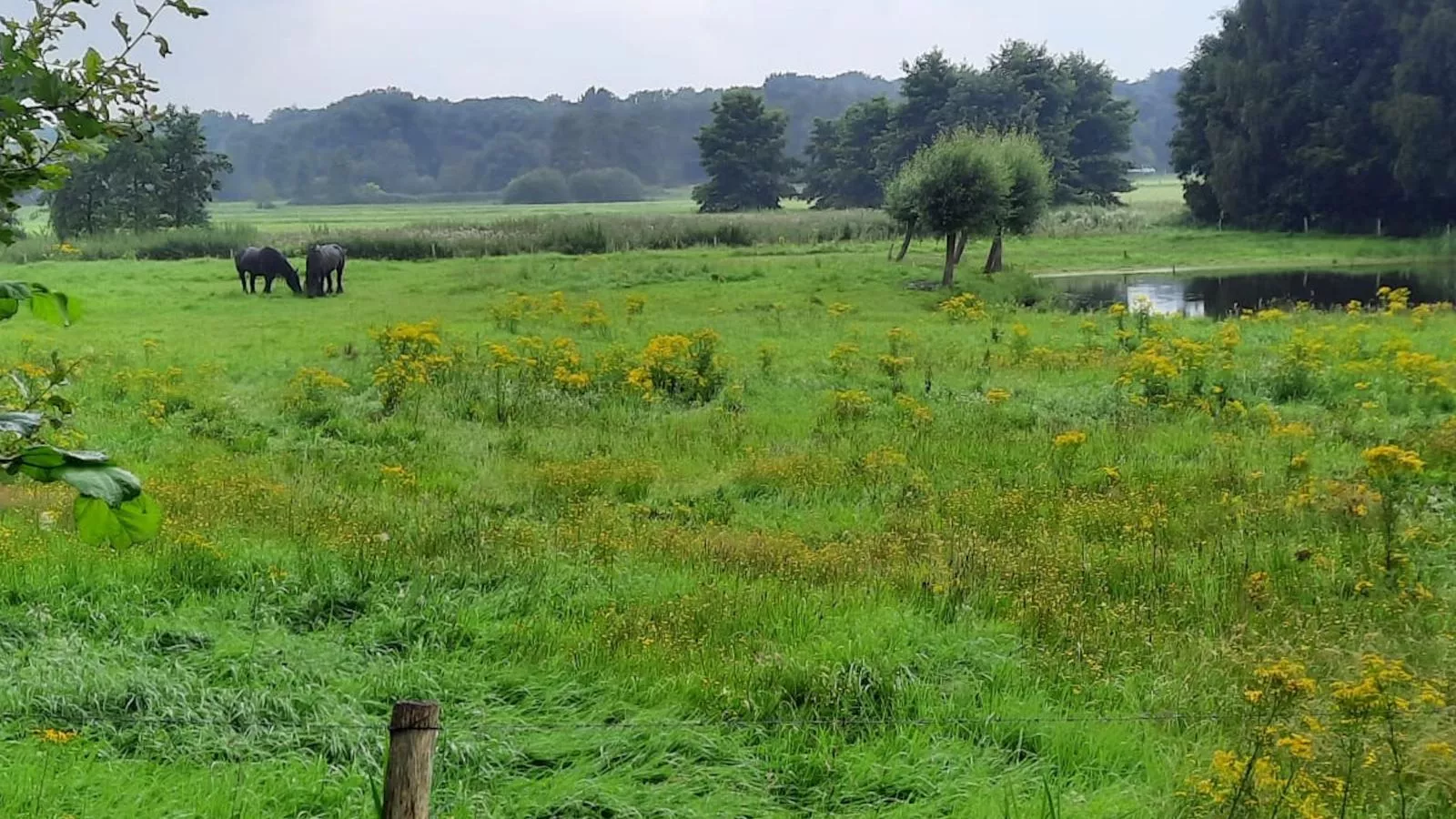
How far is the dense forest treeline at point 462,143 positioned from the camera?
460 ft

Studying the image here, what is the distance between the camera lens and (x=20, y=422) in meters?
1.72

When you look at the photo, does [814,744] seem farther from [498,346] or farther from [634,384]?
[498,346]

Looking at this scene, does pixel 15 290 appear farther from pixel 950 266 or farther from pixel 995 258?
pixel 995 258

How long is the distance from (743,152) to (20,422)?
8085cm

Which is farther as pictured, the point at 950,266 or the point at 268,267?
the point at 950,266

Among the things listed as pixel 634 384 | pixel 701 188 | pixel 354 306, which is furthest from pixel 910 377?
pixel 701 188

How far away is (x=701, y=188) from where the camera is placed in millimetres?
83625

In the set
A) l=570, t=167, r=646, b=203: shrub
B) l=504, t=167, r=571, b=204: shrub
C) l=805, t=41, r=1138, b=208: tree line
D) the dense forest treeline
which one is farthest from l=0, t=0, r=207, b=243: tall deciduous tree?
the dense forest treeline

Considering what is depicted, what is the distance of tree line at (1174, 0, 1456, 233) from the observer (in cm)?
4509

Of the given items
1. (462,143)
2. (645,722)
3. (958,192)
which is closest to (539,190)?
(462,143)

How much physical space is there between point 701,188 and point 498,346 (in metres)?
71.7

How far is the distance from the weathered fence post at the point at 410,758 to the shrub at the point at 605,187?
127 metres

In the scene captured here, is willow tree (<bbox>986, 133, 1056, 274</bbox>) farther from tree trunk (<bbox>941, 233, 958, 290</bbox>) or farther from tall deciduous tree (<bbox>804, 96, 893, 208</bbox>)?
tall deciduous tree (<bbox>804, 96, 893, 208</bbox>)

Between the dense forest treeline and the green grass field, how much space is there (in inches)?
4911
